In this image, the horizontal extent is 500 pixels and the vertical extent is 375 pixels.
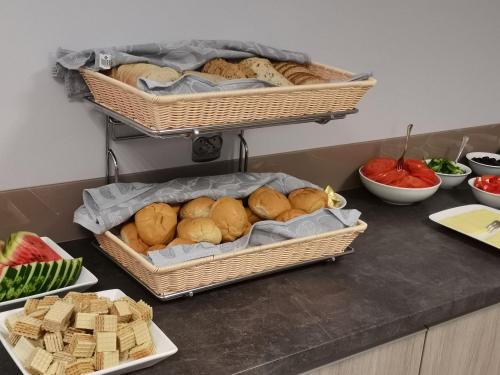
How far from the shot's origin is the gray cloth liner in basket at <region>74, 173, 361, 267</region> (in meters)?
1.21

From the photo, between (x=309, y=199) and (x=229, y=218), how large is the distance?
19 cm

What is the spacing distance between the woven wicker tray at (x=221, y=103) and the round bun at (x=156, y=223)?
19 centimetres

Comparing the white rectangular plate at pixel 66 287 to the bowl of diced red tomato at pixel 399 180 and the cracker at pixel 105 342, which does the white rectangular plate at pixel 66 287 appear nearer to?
the cracker at pixel 105 342

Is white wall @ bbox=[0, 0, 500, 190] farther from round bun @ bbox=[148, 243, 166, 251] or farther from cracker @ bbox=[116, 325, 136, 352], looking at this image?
cracker @ bbox=[116, 325, 136, 352]

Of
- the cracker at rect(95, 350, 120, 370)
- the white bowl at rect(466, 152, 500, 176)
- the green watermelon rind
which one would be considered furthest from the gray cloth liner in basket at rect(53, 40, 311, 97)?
the white bowl at rect(466, 152, 500, 176)

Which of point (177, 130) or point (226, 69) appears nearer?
point (177, 130)

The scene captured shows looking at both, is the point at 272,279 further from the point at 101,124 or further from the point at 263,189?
the point at 101,124

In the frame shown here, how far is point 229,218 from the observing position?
1288 millimetres

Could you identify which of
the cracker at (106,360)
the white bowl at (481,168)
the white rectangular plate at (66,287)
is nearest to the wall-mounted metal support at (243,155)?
the white rectangular plate at (66,287)

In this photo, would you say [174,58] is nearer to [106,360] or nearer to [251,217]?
[251,217]

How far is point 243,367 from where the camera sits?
40.5 inches

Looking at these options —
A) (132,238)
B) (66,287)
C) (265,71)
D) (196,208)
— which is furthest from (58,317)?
(265,71)

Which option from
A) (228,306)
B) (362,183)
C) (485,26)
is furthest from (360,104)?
(228,306)

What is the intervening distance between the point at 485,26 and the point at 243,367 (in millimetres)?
1396
